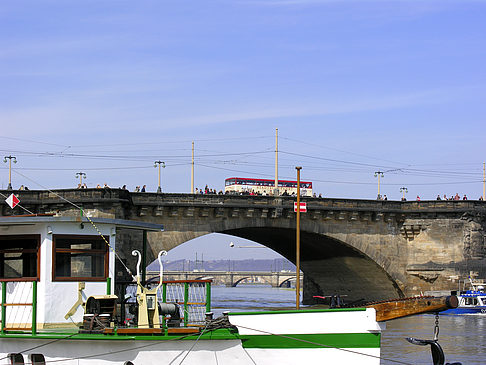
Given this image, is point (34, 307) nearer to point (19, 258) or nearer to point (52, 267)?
point (52, 267)

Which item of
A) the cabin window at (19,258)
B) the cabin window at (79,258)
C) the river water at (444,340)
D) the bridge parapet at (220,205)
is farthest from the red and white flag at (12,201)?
the bridge parapet at (220,205)

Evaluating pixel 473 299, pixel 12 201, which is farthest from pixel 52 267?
pixel 473 299

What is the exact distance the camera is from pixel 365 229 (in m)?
53.1

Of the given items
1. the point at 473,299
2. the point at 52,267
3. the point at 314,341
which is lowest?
the point at 473,299

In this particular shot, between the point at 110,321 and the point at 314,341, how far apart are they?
4.15 m

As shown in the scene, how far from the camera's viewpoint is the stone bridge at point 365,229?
47250mm

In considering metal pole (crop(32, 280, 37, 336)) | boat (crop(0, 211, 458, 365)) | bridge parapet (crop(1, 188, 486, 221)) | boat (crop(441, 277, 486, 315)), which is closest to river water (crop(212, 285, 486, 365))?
boat (crop(441, 277, 486, 315))

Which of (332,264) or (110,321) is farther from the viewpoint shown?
(332,264)

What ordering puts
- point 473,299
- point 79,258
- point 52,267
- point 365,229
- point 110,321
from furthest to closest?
point 365,229 → point 473,299 → point 79,258 → point 52,267 → point 110,321

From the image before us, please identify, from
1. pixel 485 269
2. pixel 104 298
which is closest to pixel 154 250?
pixel 485 269

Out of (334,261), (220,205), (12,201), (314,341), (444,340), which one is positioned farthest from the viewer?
(334,261)

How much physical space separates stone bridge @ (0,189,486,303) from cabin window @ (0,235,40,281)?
2827 cm

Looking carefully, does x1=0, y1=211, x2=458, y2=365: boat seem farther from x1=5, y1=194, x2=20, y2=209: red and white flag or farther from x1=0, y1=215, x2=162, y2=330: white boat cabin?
x1=5, y1=194, x2=20, y2=209: red and white flag

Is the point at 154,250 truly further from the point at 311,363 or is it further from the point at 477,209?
the point at 311,363
